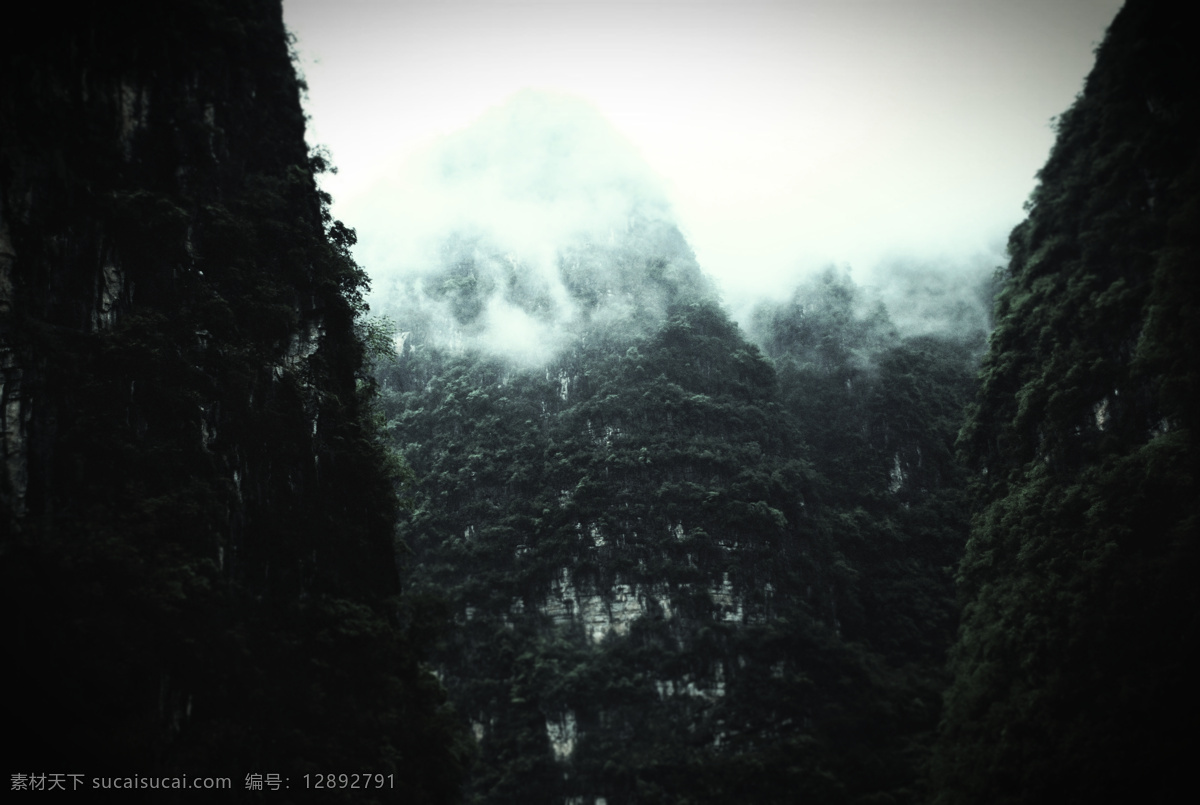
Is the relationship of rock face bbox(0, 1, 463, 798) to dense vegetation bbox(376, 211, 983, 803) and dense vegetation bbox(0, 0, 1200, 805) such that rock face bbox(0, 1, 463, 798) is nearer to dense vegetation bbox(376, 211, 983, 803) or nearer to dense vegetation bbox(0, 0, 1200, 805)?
dense vegetation bbox(0, 0, 1200, 805)

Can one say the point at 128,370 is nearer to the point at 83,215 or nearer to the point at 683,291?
the point at 83,215

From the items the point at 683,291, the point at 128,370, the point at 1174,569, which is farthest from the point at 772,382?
the point at 128,370

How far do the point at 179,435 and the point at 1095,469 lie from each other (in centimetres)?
2780

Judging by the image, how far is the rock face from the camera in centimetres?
1759

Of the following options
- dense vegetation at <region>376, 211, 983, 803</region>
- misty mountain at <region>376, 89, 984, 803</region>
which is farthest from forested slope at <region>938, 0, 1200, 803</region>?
dense vegetation at <region>376, 211, 983, 803</region>

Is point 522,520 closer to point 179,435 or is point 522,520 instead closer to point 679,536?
point 679,536

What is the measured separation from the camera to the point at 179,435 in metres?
21.5

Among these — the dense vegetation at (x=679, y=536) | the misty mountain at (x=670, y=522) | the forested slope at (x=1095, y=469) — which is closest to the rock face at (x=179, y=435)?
the dense vegetation at (x=679, y=536)

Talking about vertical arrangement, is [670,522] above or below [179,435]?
above

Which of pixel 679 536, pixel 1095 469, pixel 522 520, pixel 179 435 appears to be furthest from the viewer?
pixel 522 520

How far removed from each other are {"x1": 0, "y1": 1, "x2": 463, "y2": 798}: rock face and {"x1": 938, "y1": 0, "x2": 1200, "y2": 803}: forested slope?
18.0 metres

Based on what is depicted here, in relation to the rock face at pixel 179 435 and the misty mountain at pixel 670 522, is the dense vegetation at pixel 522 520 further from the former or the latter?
the misty mountain at pixel 670 522

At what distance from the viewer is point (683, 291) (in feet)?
225

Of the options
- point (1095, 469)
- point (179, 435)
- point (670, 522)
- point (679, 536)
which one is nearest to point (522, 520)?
point (670, 522)
